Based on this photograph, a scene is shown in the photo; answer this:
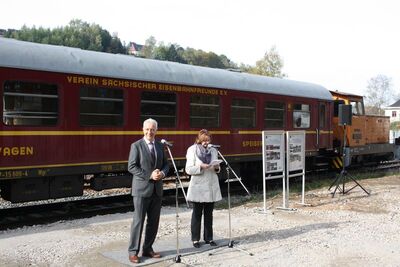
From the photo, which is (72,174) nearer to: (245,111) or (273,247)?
(273,247)

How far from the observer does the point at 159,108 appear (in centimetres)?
1170

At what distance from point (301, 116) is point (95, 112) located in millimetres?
8563

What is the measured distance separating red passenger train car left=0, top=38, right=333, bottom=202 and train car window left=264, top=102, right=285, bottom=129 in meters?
0.45

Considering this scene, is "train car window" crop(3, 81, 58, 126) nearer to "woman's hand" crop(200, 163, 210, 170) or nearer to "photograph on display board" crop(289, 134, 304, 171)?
"woman's hand" crop(200, 163, 210, 170)

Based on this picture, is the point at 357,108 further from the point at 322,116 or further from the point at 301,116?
the point at 301,116

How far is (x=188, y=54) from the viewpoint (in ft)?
381

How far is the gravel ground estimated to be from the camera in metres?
6.62

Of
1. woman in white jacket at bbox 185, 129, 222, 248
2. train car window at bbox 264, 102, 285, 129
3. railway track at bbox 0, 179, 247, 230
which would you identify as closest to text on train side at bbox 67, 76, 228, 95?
train car window at bbox 264, 102, 285, 129

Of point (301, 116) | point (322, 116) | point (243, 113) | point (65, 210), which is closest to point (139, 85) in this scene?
point (65, 210)

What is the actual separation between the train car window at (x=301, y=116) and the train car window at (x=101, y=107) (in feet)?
24.3

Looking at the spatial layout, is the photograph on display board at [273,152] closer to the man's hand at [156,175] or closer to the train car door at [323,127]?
the man's hand at [156,175]

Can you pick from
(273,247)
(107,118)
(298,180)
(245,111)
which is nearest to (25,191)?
(107,118)

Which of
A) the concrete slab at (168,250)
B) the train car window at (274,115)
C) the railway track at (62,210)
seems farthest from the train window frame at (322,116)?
the concrete slab at (168,250)

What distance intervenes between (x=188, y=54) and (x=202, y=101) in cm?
10493
